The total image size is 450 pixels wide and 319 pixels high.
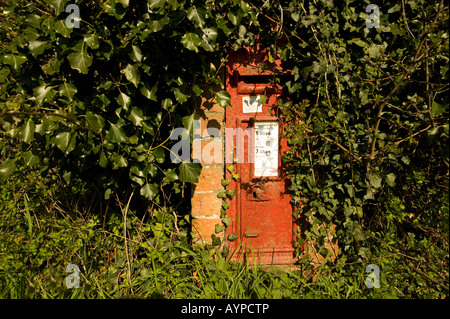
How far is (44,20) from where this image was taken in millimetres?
2051

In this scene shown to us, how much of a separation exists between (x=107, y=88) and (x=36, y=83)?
21.5 inches

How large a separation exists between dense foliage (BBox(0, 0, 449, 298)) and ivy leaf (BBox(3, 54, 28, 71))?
A: 1 cm

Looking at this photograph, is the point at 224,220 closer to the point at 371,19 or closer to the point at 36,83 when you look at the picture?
the point at 36,83

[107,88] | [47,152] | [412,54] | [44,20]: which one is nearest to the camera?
[44,20]

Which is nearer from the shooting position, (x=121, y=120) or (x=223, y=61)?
(x=121, y=120)

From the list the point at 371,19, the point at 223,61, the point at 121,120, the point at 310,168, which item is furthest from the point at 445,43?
the point at 121,120

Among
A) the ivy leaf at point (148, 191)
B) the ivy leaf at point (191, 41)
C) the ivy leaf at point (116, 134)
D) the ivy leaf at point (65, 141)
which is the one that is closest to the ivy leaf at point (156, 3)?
the ivy leaf at point (191, 41)

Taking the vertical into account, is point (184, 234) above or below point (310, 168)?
below

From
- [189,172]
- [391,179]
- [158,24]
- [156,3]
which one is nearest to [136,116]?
[189,172]

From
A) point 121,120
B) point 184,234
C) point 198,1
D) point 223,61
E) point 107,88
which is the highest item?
point 198,1

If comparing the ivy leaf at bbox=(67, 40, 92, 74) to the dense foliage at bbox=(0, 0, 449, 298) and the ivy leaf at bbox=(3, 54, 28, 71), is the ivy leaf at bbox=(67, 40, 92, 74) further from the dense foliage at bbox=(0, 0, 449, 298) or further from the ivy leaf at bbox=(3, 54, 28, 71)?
the ivy leaf at bbox=(3, 54, 28, 71)

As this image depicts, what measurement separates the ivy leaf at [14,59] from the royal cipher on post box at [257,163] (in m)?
1.44

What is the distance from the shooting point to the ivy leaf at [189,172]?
7.91ft

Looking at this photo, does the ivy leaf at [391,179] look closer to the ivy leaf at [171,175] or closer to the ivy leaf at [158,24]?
the ivy leaf at [171,175]
